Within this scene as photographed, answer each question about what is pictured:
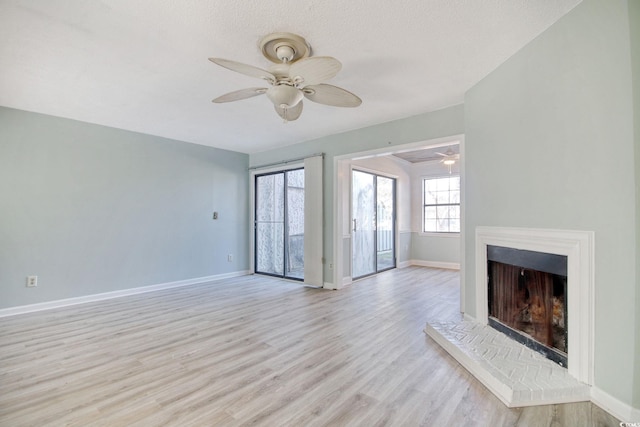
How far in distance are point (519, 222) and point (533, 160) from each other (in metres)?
0.53

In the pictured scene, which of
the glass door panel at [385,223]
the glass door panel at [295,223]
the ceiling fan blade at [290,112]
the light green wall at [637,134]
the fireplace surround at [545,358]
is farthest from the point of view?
the glass door panel at [385,223]

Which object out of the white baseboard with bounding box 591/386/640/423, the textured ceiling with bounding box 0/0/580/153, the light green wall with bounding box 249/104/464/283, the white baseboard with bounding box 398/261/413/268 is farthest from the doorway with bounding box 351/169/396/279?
the white baseboard with bounding box 591/386/640/423

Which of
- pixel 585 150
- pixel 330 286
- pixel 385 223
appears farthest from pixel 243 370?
pixel 385 223

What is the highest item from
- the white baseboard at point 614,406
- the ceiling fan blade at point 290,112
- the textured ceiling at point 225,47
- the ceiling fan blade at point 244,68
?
the textured ceiling at point 225,47

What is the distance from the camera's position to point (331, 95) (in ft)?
7.96

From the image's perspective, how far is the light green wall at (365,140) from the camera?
365cm

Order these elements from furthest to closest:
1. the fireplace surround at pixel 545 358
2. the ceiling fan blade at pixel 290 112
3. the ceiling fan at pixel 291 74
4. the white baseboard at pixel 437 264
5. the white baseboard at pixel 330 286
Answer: the white baseboard at pixel 437 264
the white baseboard at pixel 330 286
the ceiling fan blade at pixel 290 112
the ceiling fan at pixel 291 74
the fireplace surround at pixel 545 358

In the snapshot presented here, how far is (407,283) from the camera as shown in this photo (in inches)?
207

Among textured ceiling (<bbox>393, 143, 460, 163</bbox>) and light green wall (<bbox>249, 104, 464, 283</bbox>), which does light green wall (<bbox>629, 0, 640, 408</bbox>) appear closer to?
light green wall (<bbox>249, 104, 464, 283</bbox>)

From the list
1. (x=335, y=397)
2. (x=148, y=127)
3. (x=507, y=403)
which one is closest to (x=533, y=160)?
(x=507, y=403)

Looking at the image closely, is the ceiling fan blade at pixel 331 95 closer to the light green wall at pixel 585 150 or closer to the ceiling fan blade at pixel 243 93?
the ceiling fan blade at pixel 243 93

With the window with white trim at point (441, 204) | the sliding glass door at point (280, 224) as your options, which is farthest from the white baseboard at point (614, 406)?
the window with white trim at point (441, 204)

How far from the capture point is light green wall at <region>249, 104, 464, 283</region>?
3.65 meters

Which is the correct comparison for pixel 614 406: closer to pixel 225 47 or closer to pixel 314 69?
pixel 314 69
